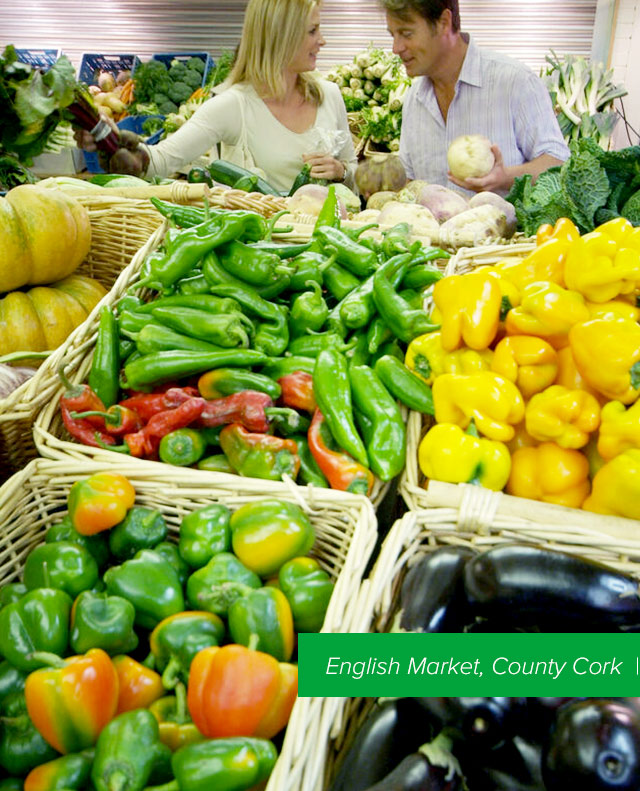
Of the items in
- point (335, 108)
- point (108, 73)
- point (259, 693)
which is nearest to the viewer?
point (259, 693)

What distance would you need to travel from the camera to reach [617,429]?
1374 millimetres

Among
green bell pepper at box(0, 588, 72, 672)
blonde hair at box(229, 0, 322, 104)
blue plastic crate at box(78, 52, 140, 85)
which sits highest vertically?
blonde hair at box(229, 0, 322, 104)

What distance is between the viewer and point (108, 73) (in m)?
7.62

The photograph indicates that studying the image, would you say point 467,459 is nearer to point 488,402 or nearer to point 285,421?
point 488,402

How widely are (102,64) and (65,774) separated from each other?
829 centimetres

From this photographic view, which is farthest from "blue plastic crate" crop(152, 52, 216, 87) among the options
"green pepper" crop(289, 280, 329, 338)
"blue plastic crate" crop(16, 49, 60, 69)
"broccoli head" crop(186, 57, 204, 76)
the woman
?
"green pepper" crop(289, 280, 329, 338)

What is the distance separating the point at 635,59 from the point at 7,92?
288 inches

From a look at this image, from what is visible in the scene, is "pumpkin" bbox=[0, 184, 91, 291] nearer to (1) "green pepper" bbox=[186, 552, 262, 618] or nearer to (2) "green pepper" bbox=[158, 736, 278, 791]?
(1) "green pepper" bbox=[186, 552, 262, 618]

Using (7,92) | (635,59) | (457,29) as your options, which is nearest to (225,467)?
(7,92)

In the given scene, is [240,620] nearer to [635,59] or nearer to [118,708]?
[118,708]

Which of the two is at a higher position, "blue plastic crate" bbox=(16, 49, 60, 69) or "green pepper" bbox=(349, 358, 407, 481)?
"blue plastic crate" bbox=(16, 49, 60, 69)

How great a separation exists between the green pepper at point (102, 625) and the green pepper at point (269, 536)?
0.25 metres

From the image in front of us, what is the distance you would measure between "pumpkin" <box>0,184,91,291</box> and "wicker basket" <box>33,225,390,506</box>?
286mm

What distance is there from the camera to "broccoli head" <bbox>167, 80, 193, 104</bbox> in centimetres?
699
